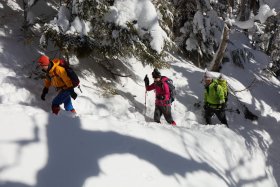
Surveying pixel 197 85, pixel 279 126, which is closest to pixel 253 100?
pixel 279 126

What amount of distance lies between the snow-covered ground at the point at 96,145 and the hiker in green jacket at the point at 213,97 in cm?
181

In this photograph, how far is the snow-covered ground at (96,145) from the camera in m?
4.35

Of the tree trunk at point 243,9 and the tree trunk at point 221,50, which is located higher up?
the tree trunk at point 243,9

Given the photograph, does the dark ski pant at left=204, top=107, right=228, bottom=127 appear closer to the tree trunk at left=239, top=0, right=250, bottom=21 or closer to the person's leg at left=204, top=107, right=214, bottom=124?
the person's leg at left=204, top=107, right=214, bottom=124

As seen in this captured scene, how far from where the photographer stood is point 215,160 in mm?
6242

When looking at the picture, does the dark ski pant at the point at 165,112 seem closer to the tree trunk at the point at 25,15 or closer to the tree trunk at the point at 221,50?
the tree trunk at the point at 25,15

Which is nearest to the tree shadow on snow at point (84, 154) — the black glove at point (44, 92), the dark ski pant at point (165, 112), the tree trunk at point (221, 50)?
the black glove at point (44, 92)

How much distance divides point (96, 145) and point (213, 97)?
6.24 meters

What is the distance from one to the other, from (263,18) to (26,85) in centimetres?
558

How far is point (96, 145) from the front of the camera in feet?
16.2

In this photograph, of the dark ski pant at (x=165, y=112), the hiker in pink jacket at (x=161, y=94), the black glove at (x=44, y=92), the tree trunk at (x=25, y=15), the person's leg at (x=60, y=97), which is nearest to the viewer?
the person's leg at (x=60, y=97)

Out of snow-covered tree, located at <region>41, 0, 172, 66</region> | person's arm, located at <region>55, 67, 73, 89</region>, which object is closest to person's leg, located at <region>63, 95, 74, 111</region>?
person's arm, located at <region>55, 67, 73, 89</region>

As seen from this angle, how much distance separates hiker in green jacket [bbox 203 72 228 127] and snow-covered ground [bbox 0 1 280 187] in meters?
1.81

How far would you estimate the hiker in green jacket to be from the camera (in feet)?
33.7
